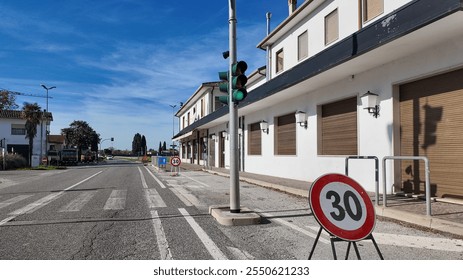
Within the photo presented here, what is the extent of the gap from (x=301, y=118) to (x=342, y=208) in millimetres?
10473

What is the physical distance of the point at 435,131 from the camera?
8.24m

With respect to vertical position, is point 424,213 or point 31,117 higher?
point 31,117

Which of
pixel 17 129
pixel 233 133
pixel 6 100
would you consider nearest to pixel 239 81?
pixel 233 133

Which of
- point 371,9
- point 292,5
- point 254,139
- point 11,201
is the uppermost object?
point 292,5

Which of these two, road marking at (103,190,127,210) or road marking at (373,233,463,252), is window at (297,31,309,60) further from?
road marking at (373,233,463,252)

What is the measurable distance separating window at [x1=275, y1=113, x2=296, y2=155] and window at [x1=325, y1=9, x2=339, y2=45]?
3.55 metres

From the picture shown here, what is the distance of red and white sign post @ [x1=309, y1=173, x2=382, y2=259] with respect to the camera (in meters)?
3.56

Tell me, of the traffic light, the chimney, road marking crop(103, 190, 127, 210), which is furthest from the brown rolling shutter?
the chimney

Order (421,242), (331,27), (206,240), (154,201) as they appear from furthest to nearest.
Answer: (331,27)
(154,201)
(206,240)
(421,242)

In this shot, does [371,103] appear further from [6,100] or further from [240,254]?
[6,100]

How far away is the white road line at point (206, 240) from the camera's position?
459cm

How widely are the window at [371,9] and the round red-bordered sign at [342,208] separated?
29.8ft
